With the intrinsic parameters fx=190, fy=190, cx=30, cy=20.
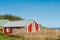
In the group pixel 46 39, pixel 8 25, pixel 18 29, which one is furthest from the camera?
pixel 8 25

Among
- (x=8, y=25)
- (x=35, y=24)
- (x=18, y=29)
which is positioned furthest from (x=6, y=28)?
(x=35, y=24)

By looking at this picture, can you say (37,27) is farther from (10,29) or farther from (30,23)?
(10,29)

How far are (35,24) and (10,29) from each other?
7.36 meters

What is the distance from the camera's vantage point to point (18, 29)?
52094mm

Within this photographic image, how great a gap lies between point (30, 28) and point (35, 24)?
7.09ft

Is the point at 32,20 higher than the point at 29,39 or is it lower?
higher

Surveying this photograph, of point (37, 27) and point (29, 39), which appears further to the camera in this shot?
point (37, 27)

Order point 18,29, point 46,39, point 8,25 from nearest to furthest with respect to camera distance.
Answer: point 46,39
point 18,29
point 8,25

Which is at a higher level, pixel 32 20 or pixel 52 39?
pixel 32 20

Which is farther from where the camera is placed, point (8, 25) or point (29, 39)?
point (8, 25)

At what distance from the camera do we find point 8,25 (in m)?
55.6

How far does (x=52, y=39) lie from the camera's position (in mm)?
22781

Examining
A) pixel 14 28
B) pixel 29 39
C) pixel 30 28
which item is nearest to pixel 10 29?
pixel 14 28

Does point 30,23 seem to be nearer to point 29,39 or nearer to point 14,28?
point 14,28
